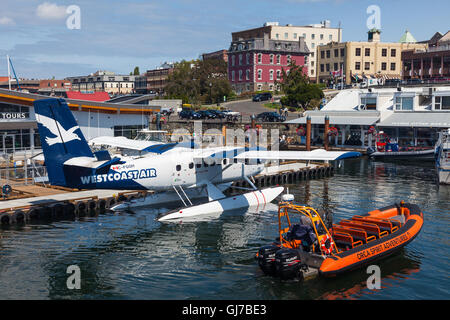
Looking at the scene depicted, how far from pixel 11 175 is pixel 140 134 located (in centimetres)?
1632

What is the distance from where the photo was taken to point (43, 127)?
22.5 metres

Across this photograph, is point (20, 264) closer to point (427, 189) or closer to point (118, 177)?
point (118, 177)

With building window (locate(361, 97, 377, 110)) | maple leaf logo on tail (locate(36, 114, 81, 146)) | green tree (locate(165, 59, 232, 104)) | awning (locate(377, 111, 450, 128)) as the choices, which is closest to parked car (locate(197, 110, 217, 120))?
green tree (locate(165, 59, 232, 104))

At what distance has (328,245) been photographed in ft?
57.7

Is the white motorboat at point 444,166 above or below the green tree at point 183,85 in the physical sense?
below

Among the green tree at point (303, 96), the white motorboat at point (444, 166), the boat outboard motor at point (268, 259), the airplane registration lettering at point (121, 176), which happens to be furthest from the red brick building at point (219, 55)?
the boat outboard motor at point (268, 259)

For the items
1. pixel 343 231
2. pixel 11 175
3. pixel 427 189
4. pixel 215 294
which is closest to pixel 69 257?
pixel 215 294

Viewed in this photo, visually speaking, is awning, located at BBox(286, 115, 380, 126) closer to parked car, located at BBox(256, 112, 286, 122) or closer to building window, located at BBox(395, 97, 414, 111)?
building window, located at BBox(395, 97, 414, 111)

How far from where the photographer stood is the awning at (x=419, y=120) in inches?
2032

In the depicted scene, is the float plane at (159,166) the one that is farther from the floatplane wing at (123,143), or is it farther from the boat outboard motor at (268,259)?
the boat outboard motor at (268,259)

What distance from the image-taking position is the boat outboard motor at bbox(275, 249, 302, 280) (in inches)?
640

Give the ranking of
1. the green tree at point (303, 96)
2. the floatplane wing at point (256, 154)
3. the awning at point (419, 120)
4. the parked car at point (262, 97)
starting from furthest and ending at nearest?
1. the parked car at point (262, 97)
2. the green tree at point (303, 96)
3. the awning at point (419, 120)
4. the floatplane wing at point (256, 154)

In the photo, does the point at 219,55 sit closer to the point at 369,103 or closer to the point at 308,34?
the point at 308,34

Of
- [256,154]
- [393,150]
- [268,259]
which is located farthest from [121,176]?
[393,150]
